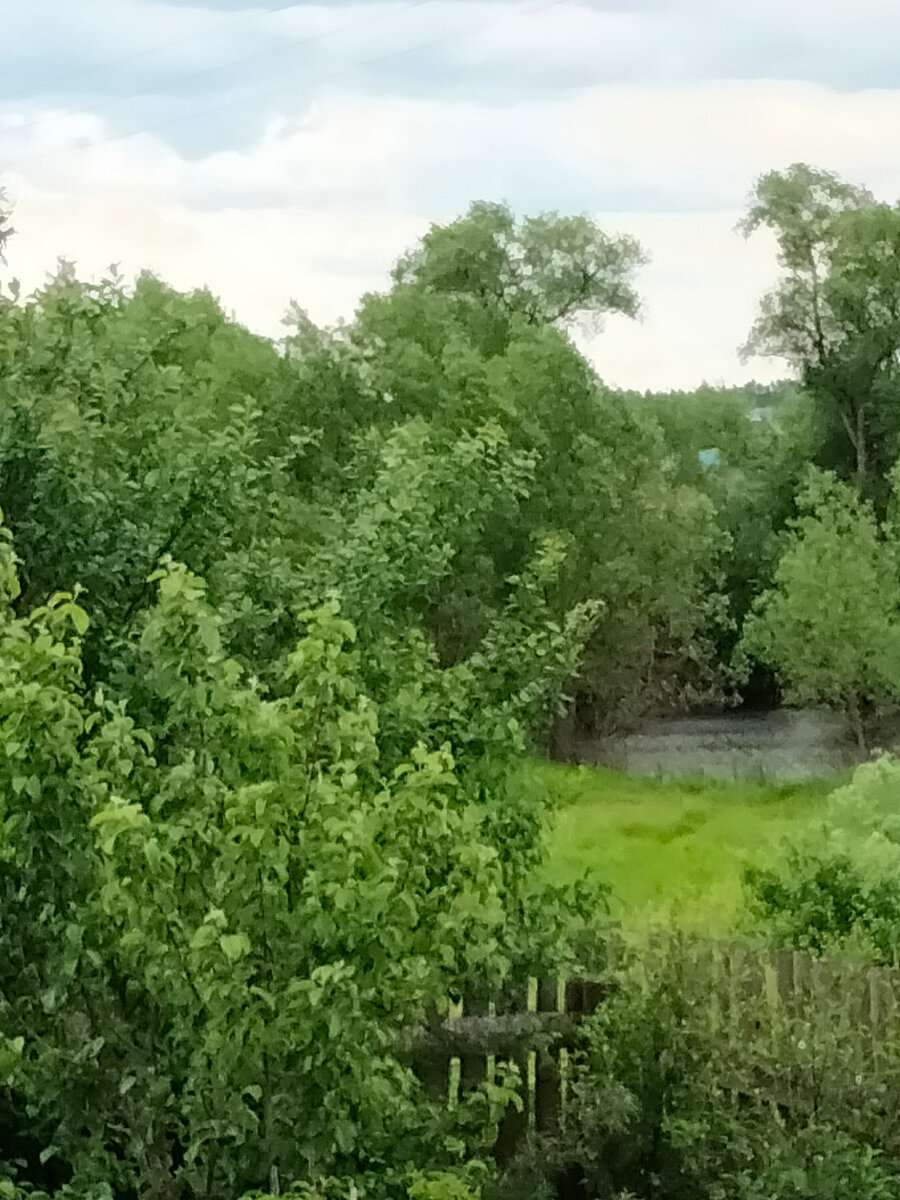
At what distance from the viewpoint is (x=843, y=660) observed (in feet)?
10.8

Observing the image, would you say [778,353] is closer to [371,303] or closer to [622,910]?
[371,303]

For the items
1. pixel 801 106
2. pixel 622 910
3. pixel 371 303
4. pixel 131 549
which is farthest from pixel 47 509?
pixel 801 106

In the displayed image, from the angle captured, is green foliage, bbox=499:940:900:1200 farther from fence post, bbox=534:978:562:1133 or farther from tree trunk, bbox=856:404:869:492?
tree trunk, bbox=856:404:869:492

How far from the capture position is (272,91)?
3.11 metres

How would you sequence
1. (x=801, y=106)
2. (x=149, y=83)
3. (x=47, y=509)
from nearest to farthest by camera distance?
1. (x=47, y=509)
2. (x=801, y=106)
3. (x=149, y=83)

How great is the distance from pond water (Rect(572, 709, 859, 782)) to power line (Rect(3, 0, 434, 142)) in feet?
5.56

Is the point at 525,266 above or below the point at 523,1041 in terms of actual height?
above

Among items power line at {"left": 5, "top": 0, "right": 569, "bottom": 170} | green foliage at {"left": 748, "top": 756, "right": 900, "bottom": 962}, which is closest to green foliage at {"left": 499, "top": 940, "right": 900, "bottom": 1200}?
green foliage at {"left": 748, "top": 756, "right": 900, "bottom": 962}

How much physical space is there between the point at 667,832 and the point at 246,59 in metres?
2.01

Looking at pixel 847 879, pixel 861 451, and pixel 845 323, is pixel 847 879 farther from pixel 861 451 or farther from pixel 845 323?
pixel 845 323

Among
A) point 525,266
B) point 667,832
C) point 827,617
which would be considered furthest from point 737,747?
point 525,266

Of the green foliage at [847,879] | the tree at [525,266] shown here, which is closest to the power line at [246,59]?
the tree at [525,266]

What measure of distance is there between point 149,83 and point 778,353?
1.56m

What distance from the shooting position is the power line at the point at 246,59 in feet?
9.94
